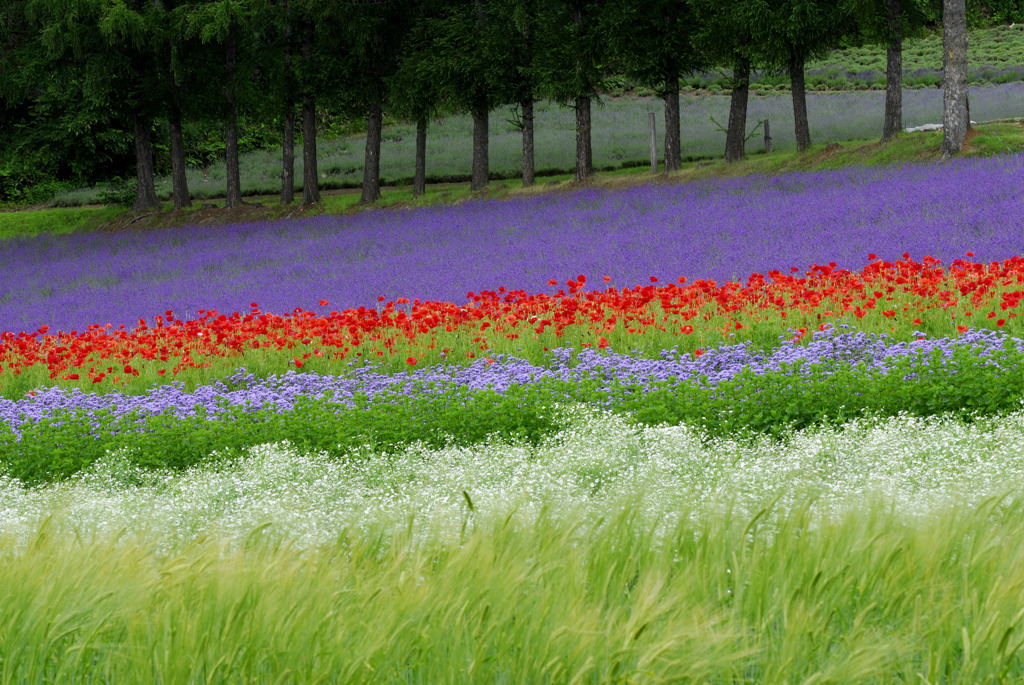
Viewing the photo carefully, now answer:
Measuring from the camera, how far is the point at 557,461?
22.1 ft

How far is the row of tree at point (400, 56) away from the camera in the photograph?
1086 inches

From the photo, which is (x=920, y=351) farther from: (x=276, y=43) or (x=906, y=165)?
(x=276, y=43)

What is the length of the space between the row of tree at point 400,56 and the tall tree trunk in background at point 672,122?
53mm

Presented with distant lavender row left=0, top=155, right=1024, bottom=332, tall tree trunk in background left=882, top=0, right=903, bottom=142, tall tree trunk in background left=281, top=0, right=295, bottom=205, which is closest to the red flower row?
distant lavender row left=0, top=155, right=1024, bottom=332

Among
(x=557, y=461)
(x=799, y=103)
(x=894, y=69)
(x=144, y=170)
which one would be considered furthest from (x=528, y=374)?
(x=144, y=170)

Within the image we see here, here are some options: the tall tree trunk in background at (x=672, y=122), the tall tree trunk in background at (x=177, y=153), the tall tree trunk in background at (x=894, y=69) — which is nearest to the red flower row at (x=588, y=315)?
the tall tree trunk in background at (x=894, y=69)

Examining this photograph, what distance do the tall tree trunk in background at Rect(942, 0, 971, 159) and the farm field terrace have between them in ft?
8.97

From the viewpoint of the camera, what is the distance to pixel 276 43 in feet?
113

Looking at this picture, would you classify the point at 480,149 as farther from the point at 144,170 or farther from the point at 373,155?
the point at 144,170

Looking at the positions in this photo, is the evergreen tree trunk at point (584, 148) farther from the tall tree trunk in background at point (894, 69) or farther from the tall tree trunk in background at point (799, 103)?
the tall tree trunk in background at point (894, 69)

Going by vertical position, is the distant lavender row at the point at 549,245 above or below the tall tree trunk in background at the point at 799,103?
below

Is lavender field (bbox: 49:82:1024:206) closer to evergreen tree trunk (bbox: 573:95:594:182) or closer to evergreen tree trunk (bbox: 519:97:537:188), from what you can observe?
evergreen tree trunk (bbox: 519:97:537:188)

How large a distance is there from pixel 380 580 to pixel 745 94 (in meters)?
29.3

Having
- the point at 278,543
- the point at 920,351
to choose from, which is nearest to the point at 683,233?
the point at 920,351
